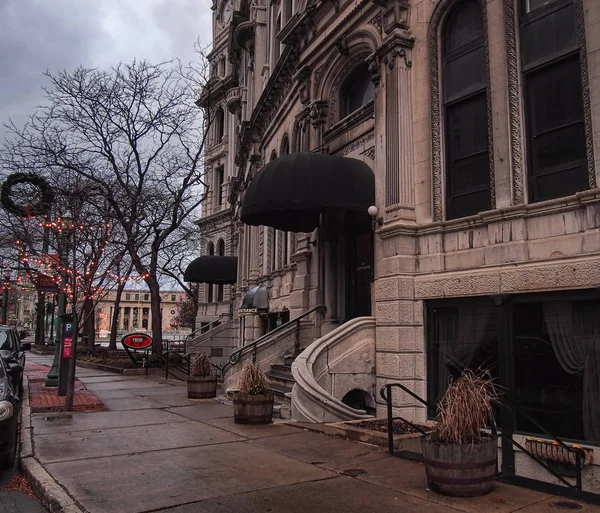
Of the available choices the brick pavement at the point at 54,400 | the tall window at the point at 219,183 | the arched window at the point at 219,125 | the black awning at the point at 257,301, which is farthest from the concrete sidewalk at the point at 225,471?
the arched window at the point at 219,125

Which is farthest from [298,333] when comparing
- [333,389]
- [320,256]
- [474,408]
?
[474,408]

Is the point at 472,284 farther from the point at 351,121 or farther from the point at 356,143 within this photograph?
the point at 351,121

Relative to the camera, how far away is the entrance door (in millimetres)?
13875

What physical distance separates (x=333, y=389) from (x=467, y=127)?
5514mm

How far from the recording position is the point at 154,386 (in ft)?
58.9

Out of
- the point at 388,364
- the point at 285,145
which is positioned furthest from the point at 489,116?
the point at 285,145

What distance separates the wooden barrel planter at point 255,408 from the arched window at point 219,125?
35.1 meters

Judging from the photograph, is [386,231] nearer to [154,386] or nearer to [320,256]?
[320,256]

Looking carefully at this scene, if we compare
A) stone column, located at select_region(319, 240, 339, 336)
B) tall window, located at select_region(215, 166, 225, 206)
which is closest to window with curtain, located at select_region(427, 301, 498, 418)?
Result: stone column, located at select_region(319, 240, 339, 336)

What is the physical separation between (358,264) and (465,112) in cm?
499

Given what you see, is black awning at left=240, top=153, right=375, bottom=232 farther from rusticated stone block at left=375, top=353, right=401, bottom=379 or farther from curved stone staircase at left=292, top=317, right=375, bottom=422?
rusticated stone block at left=375, top=353, right=401, bottom=379

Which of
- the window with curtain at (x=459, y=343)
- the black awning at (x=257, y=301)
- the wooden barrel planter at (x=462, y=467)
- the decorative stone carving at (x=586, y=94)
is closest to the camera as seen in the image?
the wooden barrel planter at (x=462, y=467)

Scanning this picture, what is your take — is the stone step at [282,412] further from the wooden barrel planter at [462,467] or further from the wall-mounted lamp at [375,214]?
the wooden barrel planter at [462,467]

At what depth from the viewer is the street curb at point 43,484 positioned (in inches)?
227
